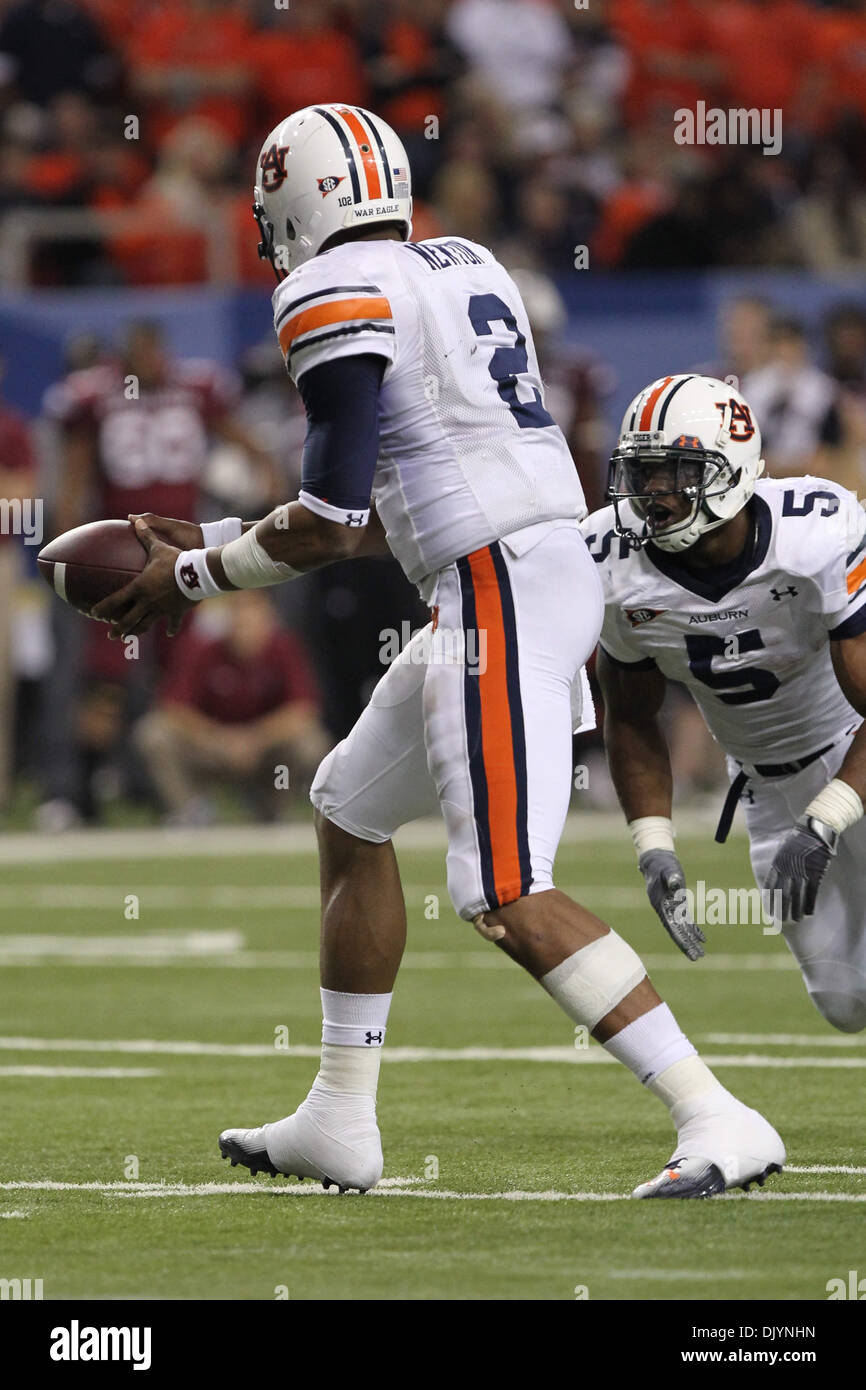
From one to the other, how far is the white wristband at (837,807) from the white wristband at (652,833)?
0.41m

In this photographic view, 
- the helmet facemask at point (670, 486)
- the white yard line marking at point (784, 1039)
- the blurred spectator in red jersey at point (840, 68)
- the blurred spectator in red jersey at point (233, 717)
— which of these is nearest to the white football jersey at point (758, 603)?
the helmet facemask at point (670, 486)

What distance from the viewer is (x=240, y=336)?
13.0 meters

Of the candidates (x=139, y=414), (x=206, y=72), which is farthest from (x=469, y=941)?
(x=206, y=72)

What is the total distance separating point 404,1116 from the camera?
17.1 ft

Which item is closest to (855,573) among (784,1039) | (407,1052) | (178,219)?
(784,1039)

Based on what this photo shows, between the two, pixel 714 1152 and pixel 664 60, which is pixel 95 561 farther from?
pixel 664 60

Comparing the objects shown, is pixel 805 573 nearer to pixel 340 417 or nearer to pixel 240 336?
pixel 340 417

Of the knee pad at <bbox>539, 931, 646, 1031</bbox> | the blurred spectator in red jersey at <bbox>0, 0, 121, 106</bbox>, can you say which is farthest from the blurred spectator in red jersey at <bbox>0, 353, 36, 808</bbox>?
the knee pad at <bbox>539, 931, 646, 1031</bbox>

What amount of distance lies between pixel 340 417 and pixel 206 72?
35.8 ft

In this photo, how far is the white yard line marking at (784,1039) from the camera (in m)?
6.14

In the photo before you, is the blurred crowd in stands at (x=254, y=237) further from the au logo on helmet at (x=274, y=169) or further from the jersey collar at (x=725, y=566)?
the au logo on helmet at (x=274, y=169)

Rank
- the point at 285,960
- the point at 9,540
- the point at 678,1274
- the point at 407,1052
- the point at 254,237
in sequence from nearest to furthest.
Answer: the point at 678,1274, the point at 407,1052, the point at 285,960, the point at 9,540, the point at 254,237

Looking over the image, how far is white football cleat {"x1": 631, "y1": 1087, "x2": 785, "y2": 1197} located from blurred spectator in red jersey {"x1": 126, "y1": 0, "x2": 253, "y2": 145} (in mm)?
11023

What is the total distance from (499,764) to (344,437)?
0.62 m
